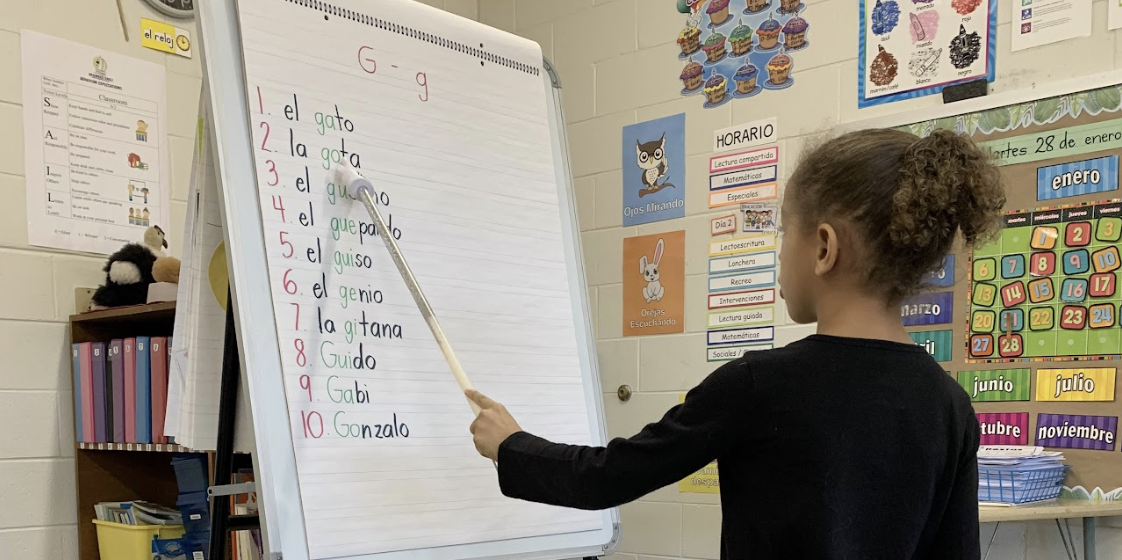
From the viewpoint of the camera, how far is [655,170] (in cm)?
275

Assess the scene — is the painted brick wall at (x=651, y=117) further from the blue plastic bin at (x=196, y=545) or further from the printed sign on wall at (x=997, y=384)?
the blue plastic bin at (x=196, y=545)

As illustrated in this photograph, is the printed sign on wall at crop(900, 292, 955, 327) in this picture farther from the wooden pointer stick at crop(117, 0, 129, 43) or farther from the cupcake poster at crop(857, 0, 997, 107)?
the wooden pointer stick at crop(117, 0, 129, 43)

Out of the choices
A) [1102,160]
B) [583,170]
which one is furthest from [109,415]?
[1102,160]

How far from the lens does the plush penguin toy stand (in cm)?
214

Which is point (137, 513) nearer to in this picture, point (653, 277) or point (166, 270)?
point (166, 270)

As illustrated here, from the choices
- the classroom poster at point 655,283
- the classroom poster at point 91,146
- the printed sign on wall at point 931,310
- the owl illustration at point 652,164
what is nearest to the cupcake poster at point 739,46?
the owl illustration at point 652,164

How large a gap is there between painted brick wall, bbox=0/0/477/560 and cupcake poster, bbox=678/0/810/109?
5.26ft

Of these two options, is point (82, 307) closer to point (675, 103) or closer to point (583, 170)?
point (583, 170)

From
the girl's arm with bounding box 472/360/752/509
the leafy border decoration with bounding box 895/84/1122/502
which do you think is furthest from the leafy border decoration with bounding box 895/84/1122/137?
the girl's arm with bounding box 472/360/752/509

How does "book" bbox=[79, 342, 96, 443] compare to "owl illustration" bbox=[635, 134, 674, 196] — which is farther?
"owl illustration" bbox=[635, 134, 674, 196]

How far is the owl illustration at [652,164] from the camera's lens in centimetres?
274

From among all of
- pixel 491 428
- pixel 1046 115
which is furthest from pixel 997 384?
pixel 491 428

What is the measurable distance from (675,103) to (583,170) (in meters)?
0.39

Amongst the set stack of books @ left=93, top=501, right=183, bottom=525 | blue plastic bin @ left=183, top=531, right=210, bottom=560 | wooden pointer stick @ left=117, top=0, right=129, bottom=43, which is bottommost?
blue plastic bin @ left=183, top=531, right=210, bottom=560
